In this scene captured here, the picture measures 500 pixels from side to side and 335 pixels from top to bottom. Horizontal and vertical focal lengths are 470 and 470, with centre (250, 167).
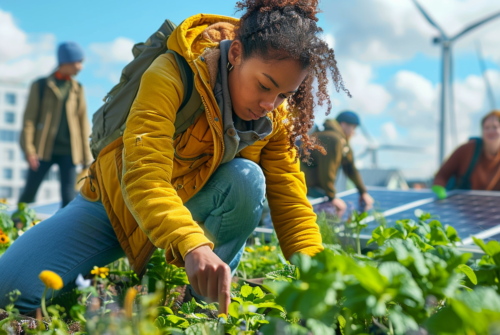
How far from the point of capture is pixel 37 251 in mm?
1826

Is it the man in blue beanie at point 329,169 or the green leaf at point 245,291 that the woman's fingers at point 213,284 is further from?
the man in blue beanie at point 329,169

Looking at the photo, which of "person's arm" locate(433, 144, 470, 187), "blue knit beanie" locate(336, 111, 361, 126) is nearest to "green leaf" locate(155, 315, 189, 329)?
"person's arm" locate(433, 144, 470, 187)

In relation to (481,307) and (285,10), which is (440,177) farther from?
(481,307)

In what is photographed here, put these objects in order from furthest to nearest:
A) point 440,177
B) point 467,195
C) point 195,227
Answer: point 440,177 → point 467,195 → point 195,227

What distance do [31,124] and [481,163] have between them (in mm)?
5002

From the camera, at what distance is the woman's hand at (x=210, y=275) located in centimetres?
117

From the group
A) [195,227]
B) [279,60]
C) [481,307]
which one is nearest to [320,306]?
[481,307]

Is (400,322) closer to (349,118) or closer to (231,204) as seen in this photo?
(231,204)

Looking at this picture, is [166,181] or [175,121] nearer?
[166,181]

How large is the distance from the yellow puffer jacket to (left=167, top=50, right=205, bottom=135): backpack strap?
0.08ft

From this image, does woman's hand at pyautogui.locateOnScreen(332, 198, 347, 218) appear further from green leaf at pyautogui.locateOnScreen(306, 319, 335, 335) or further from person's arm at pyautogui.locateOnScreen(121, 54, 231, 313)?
green leaf at pyautogui.locateOnScreen(306, 319, 335, 335)

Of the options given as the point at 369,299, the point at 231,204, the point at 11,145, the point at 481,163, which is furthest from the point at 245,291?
the point at 11,145

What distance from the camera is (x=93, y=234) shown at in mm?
1914

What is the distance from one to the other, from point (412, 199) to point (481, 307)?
4.17 meters
